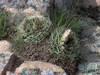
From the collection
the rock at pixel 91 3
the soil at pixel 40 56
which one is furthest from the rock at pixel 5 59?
the rock at pixel 91 3

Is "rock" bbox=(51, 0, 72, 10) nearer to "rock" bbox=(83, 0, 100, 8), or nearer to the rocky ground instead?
the rocky ground

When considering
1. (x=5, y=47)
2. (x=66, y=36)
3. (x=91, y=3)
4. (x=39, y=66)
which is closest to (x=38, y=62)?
(x=39, y=66)

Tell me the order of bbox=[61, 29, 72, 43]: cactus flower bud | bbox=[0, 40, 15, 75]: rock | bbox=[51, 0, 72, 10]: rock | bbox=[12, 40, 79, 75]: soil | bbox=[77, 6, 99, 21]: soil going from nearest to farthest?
1. bbox=[0, 40, 15, 75]: rock
2. bbox=[61, 29, 72, 43]: cactus flower bud
3. bbox=[12, 40, 79, 75]: soil
4. bbox=[51, 0, 72, 10]: rock
5. bbox=[77, 6, 99, 21]: soil

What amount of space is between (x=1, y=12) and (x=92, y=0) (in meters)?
4.75

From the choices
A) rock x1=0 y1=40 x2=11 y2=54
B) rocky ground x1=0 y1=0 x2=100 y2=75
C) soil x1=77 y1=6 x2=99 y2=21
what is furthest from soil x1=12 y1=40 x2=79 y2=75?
soil x1=77 y1=6 x2=99 y2=21

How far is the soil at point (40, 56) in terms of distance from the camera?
9.50 ft

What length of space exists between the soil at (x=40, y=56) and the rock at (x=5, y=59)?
193mm

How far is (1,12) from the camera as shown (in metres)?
3.79

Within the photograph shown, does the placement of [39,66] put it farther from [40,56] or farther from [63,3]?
[63,3]

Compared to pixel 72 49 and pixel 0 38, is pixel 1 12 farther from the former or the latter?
pixel 72 49

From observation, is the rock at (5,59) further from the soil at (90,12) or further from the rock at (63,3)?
the soil at (90,12)

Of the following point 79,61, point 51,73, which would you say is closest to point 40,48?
point 51,73

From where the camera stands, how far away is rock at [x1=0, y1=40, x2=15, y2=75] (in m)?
2.48

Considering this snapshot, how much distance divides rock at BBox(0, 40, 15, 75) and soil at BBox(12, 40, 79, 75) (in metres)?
0.19
